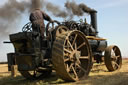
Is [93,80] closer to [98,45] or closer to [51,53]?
[51,53]

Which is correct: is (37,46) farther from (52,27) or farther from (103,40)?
(103,40)

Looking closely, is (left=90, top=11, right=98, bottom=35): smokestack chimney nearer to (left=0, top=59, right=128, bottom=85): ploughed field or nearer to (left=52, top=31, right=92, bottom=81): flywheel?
(left=52, top=31, right=92, bottom=81): flywheel

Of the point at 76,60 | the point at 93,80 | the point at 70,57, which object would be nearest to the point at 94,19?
the point at 76,60

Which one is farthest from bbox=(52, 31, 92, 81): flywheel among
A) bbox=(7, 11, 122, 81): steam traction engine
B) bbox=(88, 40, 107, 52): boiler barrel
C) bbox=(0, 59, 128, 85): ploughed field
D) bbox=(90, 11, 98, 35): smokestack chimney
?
bbox=(90, 11, 98, 35): smokestack chimney

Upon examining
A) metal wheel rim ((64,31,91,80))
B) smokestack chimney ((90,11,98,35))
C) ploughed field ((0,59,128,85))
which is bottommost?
ploughed field ((0,59,128,85))

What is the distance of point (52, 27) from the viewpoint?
281 inches

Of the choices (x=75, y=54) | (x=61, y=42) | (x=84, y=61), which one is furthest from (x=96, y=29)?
(x=61, y=42)

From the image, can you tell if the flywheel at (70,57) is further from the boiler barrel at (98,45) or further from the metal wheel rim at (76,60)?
the boiler barrel at (98,45)

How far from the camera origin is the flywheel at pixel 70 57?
5648mm

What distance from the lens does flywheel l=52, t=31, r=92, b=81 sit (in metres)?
5.65

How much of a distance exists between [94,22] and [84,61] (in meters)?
3.73

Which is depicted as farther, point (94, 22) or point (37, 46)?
point (94, 22)

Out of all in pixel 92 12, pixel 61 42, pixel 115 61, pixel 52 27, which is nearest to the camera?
pixel 61 42

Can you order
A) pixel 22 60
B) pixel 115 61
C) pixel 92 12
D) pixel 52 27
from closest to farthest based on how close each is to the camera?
pixel 22 60
pixel 52 27
pixel 115 61
pixel 92 12
